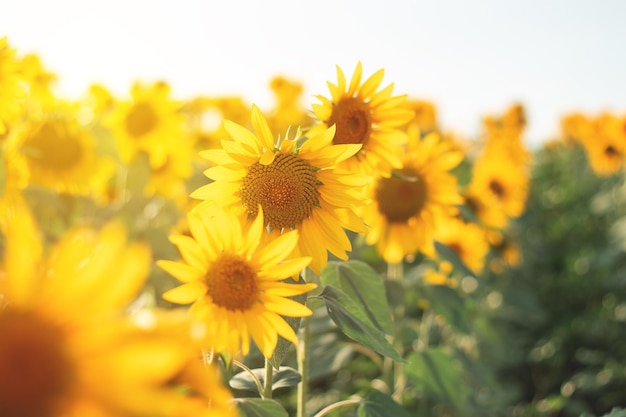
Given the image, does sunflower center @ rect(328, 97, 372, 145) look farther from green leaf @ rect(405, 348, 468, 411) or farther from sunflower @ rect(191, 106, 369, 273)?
green leaf @ rect(405, 348, 468, 411)

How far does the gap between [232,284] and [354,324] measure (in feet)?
0.80

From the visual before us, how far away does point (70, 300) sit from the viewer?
484 mm

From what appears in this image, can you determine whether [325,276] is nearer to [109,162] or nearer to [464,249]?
[464,249]

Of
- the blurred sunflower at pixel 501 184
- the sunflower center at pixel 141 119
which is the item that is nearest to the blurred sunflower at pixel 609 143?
the blurred sunflower at pixel 501 184

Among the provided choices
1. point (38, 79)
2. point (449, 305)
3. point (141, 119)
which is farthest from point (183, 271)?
point (38, 79)

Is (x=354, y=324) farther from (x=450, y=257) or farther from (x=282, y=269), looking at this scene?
(x=450, y=257)

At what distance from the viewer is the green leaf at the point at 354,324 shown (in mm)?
1051

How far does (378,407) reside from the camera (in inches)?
52.1

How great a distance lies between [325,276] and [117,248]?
33.3 inches

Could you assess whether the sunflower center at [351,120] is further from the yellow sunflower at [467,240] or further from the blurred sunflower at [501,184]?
the blurred sunflower at [501,184]

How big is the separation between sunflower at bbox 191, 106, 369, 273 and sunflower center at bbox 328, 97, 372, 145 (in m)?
0.24

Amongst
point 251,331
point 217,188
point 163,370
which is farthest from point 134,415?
point 217,188

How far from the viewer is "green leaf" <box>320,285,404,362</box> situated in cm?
105

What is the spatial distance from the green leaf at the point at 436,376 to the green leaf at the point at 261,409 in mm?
857
